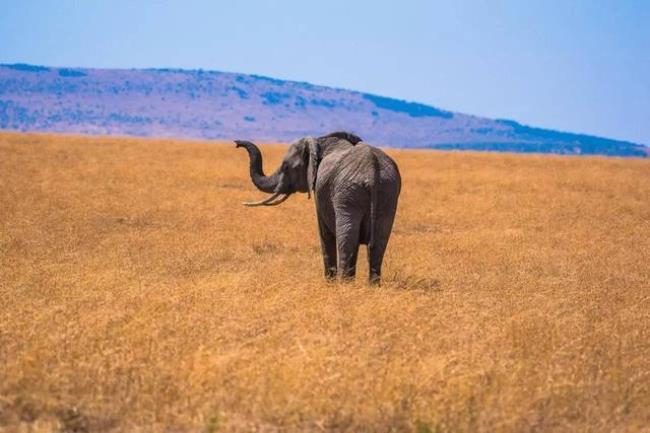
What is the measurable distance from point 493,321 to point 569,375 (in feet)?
5.58

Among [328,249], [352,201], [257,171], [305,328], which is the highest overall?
[257,171]

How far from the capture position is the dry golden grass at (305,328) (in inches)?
210

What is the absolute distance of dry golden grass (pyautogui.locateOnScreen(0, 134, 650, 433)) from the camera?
533 centimetres

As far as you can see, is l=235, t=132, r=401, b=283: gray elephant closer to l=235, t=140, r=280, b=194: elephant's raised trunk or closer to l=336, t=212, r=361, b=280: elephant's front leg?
l=336, t=212, r=361, b=280: elephant's front leg

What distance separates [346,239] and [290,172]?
75.8 inches

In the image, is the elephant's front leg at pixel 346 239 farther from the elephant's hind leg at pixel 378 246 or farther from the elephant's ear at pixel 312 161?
the elephant's ear at pixel 312 161

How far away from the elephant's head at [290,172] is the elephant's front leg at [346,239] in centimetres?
110

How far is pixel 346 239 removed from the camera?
32.3ft

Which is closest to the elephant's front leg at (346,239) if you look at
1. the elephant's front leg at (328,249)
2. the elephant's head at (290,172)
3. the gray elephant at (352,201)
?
the gray elephant at (352,201)

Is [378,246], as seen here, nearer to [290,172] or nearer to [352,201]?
[352,201]

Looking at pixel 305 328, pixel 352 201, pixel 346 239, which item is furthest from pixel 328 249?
pixel 305 328

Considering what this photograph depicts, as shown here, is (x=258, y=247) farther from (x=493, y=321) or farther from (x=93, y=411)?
(x=93, y=411)

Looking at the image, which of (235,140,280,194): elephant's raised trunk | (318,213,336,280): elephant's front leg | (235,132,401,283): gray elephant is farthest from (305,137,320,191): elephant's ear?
(235,140,280,194): elephant's raised trunk

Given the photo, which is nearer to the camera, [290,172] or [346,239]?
[346,239]
